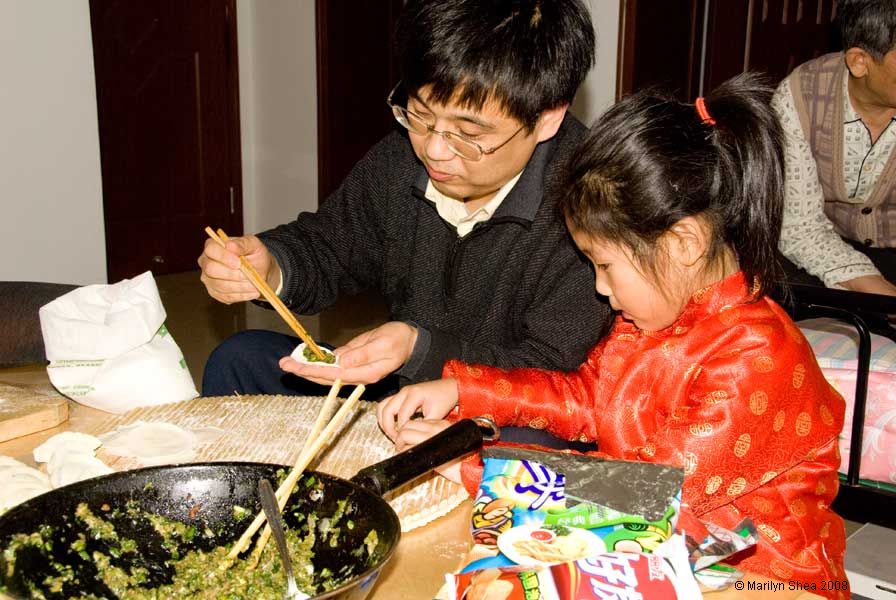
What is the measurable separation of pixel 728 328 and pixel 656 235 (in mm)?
148

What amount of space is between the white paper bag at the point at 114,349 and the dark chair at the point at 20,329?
0.20 m

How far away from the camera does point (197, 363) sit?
10.9 feet

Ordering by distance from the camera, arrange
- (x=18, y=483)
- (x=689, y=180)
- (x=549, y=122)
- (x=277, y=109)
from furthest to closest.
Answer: (x=277, y=109)
(x=549, y=122)
(x=689, y=180)
(x=18, y=483)

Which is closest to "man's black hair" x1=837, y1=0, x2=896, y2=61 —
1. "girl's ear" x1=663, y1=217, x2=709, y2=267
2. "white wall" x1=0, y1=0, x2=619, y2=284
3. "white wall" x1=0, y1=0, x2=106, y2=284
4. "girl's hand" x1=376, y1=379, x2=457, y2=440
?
"girl's ear" x1=663, y1=217, x2=709, y2=267

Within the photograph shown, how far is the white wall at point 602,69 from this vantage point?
323 centimetres

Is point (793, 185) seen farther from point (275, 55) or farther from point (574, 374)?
point (275, 55)

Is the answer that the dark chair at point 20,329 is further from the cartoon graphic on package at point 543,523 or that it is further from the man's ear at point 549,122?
the cartoon graphic on package at point 543,523

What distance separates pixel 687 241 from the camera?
116 cm

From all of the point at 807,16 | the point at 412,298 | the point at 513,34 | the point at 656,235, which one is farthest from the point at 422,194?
the point at 807,16

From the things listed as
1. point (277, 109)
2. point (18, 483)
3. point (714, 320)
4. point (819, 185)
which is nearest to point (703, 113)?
point (714, 320)

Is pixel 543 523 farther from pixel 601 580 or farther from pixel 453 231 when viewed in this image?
pixel 453 231

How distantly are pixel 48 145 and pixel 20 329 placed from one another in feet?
5.20

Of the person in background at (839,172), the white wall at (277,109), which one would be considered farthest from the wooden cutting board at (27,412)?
the white wall at (277,109)

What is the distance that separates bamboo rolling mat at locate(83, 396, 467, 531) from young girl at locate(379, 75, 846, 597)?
47mm
